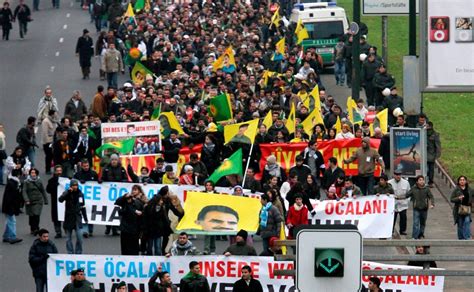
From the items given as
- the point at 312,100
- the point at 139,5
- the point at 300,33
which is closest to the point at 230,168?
the point at 312,100

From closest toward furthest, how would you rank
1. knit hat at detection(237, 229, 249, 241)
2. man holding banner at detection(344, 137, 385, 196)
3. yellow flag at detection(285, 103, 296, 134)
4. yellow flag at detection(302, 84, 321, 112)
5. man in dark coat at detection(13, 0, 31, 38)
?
knit hat at detection(237, 229, 249, 241) → man holding banner at detection(344, 137, 385, 196) → yellow flag at detection(285, 103, 296, 134) → yellow flag at detection(302, 84, 321, 112) → man in dark coat at detection(13, 0, 31, 38)

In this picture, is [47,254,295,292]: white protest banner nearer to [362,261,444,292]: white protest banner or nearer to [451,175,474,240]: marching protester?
[362,261,444,292]: white protest banner

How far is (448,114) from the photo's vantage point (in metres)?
53.7

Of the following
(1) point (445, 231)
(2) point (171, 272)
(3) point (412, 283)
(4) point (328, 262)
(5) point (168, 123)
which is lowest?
(1) point (445, 231)

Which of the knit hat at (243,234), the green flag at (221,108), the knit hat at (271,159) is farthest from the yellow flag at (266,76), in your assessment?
the knit hat at (243,234)

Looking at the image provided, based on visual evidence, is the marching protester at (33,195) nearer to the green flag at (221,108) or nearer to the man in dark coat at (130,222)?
the man in dark coat at (130,222)

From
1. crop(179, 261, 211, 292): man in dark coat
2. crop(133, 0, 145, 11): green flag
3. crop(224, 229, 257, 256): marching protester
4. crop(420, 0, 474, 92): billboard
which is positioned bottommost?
crop(179, 261, 211, 292): man in dark coat

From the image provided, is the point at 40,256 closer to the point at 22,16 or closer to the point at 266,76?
the point at 266,76

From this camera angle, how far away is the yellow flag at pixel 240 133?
119 ft

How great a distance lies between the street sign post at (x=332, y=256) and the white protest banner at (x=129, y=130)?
65.8 ft

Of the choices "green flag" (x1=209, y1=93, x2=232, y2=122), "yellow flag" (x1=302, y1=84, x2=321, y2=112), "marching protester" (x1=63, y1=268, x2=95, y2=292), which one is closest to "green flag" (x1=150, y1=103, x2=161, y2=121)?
"green flag" (x1=209, y1=93, x2=232, y2=122)

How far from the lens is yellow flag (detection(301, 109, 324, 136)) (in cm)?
3847

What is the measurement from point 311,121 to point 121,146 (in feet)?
14.0

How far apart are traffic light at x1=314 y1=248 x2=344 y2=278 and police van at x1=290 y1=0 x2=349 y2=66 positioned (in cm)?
4015
